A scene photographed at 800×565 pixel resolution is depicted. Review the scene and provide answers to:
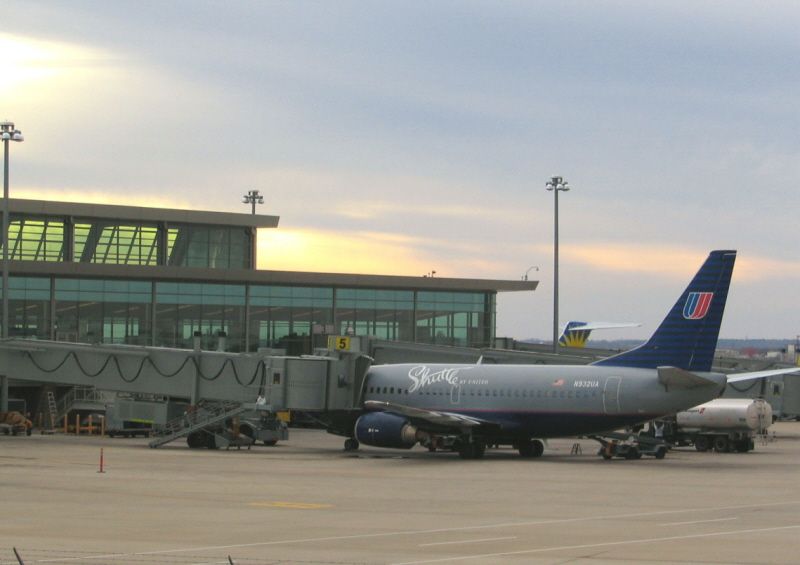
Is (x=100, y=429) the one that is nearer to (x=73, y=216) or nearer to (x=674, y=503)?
(x=73, y=216)

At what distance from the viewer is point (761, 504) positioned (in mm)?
32781

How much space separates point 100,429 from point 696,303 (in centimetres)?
3689

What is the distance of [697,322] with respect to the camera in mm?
47906

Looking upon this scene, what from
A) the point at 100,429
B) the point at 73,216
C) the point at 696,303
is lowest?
the point at 100,429

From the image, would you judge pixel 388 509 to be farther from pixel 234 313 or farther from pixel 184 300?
pixel 234 313

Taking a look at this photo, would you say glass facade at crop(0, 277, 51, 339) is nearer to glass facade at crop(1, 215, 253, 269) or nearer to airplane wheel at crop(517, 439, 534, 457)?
glass facade at crop(1, 215, 253, 269)

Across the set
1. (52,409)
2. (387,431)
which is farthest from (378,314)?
(387,431)

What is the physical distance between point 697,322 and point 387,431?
13442mm

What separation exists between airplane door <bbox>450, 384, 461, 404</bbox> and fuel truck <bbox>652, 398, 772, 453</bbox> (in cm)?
1257

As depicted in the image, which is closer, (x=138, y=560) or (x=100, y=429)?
(x=138, y=560)

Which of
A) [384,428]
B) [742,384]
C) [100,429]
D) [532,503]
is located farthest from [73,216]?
[532,503]

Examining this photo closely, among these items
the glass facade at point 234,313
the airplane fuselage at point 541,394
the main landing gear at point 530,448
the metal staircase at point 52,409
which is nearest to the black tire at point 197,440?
the airplane fuselage at point 541,394

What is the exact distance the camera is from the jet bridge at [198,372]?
55.5 m

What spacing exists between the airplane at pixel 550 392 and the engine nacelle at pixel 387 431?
0.14ft
